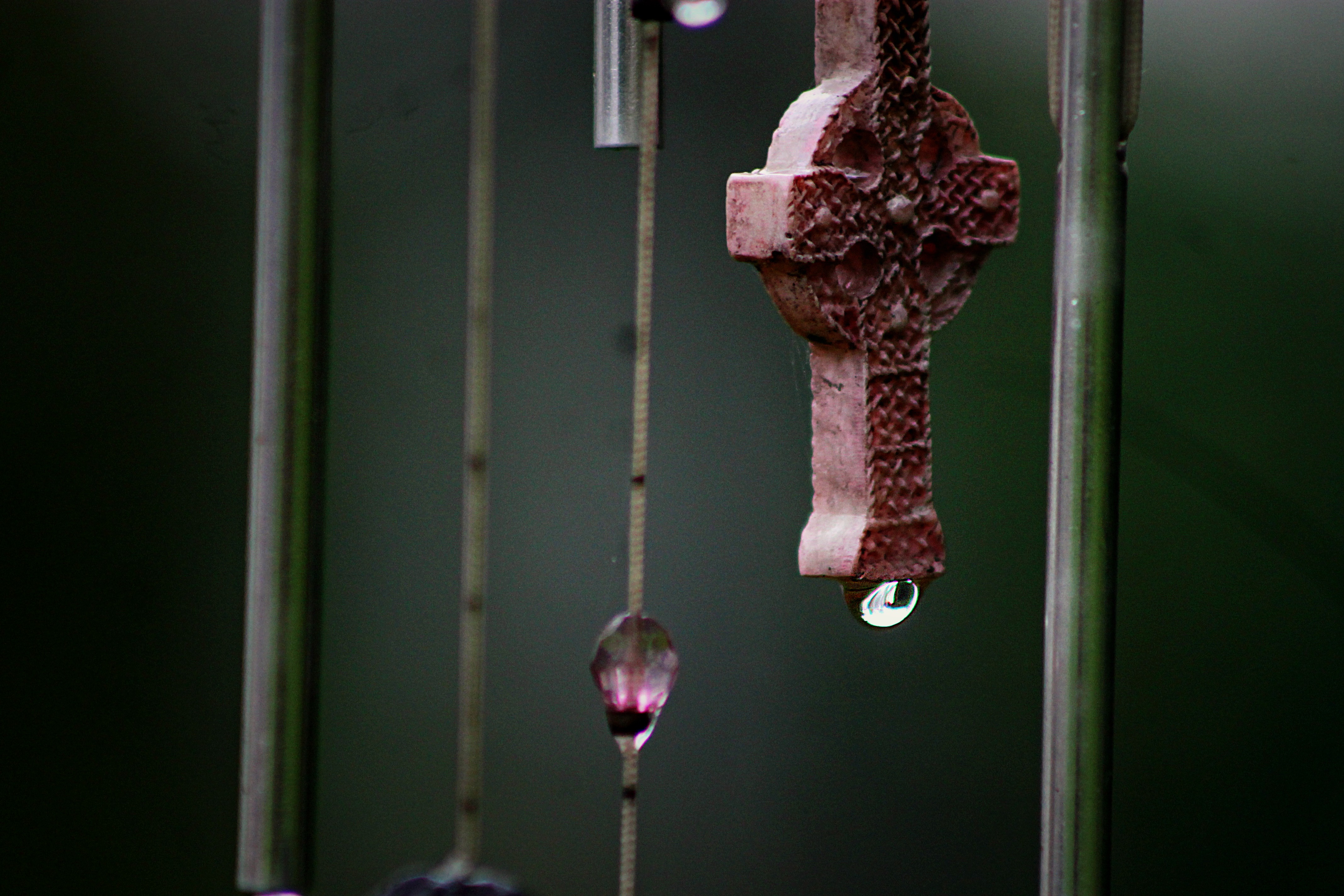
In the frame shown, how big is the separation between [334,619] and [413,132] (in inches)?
9.8

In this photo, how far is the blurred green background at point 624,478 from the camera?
0.75 meters

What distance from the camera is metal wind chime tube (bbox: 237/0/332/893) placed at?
0.63 m

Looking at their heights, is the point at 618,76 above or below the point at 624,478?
above

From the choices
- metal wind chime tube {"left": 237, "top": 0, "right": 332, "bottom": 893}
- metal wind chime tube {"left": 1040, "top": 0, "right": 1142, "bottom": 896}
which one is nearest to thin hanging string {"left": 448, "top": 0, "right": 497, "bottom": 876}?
metal wind chime tube {"left": 237, "top": 0, "right": 332, "bottom": 893}

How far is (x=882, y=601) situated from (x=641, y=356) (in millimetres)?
133

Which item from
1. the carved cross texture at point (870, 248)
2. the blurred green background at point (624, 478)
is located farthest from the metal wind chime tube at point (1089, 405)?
the blurred green background at point (624, 478)

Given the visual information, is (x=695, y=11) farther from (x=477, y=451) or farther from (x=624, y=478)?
(x=624, y=478)

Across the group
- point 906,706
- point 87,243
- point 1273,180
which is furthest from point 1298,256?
point 87,243

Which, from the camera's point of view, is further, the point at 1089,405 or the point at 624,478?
the point at 624,478

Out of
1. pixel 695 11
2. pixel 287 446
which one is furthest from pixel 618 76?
pixel 287 446

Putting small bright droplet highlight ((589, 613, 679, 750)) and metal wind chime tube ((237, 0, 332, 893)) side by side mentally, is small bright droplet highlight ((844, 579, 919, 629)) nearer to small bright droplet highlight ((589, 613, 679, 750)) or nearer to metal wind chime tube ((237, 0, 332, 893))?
small bright droplet highlight ((589, 613, 679, 750))

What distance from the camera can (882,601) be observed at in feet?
2.05

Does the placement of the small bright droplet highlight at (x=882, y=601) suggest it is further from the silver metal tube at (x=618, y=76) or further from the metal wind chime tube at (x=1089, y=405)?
the silver metal tube at (x=618, y=76)

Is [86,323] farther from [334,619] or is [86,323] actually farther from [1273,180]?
[1273,180]
